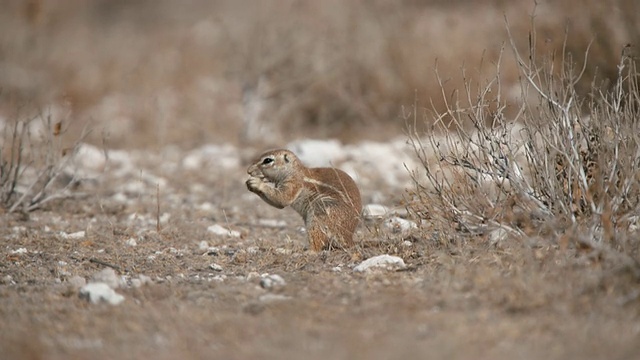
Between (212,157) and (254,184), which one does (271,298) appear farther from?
(212,157)

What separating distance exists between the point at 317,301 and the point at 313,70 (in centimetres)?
916

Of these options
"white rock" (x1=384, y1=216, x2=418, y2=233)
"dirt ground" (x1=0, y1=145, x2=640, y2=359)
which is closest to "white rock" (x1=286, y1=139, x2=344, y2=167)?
"white rock" (x1=384, y1=216, x2=418, y2=233)

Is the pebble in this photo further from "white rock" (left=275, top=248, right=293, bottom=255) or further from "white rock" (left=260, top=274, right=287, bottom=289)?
"white rock" (left=275, top=248, right=293, bottom=255)

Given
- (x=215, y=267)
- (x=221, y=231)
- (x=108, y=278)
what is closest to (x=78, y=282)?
(x=108, y=278)

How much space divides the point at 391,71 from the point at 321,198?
26.0 feet

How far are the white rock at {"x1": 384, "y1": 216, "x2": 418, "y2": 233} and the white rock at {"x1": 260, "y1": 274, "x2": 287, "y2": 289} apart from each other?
1453 mm

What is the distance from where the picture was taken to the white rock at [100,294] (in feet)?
18.5

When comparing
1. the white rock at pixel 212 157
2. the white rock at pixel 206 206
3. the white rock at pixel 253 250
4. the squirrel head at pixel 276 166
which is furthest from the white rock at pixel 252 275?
the white rock at pixel 212 157

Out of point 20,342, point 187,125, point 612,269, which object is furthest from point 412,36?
point 20,342

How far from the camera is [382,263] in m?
6.54

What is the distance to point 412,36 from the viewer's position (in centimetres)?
1503

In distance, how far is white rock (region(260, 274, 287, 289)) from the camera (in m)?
6.02

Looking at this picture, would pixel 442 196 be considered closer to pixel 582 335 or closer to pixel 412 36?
pixel 582 335

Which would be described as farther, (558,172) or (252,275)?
(558,172)
